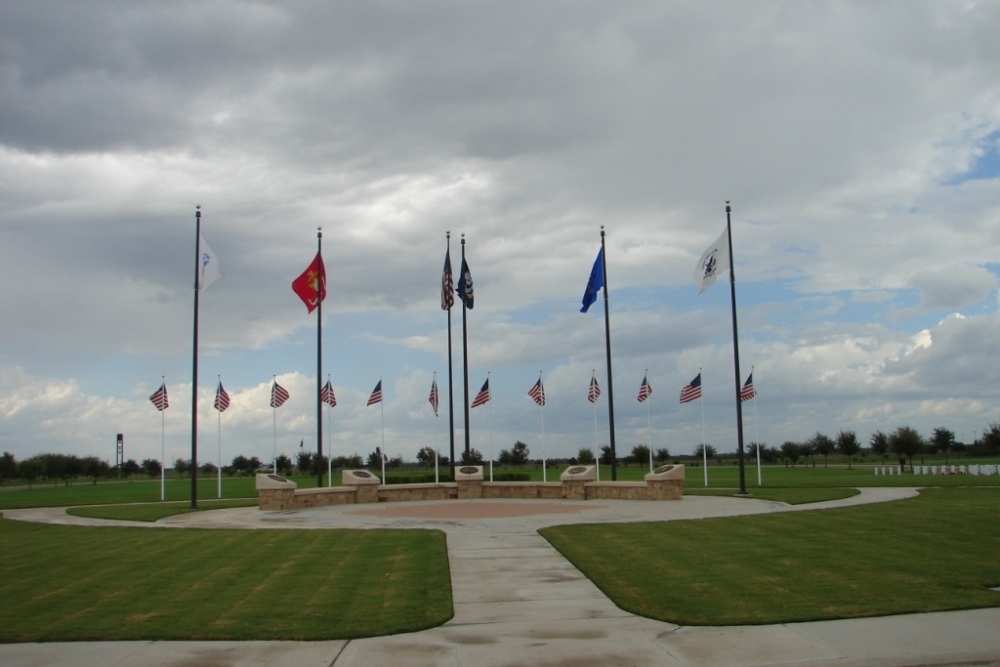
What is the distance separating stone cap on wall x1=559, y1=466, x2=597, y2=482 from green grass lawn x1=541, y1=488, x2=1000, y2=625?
38.4 feet

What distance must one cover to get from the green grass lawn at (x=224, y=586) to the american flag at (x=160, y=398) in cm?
1818

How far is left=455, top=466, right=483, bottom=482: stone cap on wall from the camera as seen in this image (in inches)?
1329

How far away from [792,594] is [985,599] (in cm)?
229

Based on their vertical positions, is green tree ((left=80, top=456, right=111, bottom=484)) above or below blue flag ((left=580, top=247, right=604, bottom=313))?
below

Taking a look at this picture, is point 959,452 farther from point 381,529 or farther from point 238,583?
point 238,583

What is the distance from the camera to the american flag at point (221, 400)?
120 ft

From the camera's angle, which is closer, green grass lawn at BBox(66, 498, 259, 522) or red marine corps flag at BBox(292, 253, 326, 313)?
green grass lawn at BBox(66, 498, 259, 522)

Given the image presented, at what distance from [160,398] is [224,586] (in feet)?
86.9

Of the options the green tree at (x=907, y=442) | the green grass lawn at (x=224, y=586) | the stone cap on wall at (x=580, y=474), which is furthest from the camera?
the green tree at (x=907, y=442)

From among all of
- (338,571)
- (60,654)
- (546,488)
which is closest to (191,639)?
(60,654)

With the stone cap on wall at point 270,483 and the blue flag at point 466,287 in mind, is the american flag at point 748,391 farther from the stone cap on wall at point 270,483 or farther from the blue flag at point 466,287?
the stone cap on wall at point 270,483

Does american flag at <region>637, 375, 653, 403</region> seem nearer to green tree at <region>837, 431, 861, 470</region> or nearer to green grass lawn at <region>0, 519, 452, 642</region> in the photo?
green grass lawn at <region>0, 519, 452, 642</region>

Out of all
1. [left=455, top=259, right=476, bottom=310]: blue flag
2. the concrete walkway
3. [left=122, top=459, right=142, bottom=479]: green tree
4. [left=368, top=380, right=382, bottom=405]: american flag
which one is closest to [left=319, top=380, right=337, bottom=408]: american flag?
[left=368, top=380, right=382, bottom=405]: american flag

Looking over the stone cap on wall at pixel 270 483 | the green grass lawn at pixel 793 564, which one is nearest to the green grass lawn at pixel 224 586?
the green grass lawn at pixel 793 564
